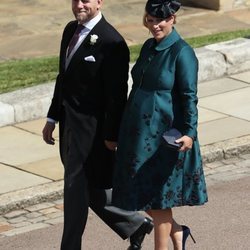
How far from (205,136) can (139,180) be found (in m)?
3.40

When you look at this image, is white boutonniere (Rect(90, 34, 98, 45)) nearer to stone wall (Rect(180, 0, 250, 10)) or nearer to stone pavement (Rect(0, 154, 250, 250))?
stone pavement (Rect(0, 154, 250, 250))

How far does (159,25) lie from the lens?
20.2ft

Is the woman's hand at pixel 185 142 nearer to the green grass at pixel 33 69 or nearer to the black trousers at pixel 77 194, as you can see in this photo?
the black trousers at pixel 77 194

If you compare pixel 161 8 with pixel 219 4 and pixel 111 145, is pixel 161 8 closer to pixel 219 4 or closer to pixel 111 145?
pixel 111 145

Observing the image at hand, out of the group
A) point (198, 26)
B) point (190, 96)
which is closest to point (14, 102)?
point (190, 96)

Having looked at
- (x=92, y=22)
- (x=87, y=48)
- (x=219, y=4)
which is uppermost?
(x=92, y=22)

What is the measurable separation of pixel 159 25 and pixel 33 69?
5.53 metres

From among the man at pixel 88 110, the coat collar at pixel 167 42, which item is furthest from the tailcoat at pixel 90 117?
the coat collar at pixel 167 42

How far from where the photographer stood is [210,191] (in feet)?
Result: 27.6

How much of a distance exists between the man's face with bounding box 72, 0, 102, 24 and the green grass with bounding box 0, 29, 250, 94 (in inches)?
172

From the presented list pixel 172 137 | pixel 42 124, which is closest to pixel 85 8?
pixel 172 137

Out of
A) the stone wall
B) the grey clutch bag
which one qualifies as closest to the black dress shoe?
the grey clutch bag

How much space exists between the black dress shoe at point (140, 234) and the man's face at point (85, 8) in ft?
4.61

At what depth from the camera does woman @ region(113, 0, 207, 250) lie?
6125 mm
